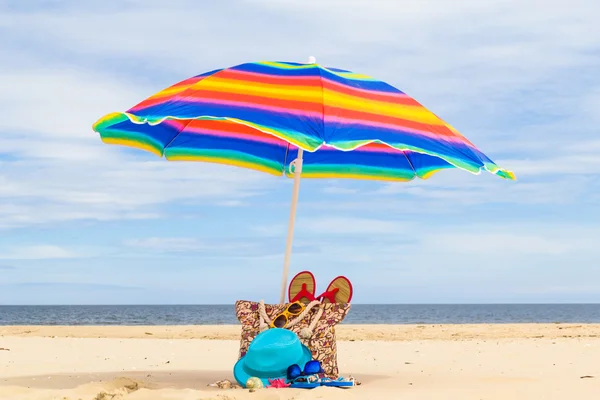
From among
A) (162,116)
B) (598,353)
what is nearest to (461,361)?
(598,353)

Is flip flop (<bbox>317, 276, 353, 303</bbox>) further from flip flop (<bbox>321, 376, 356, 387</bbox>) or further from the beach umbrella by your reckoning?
flip flop (<bbox>321, 376, 356, 387</bbox>)

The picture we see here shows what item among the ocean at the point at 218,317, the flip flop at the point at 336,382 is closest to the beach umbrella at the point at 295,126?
the flip flop at the point at 336,382

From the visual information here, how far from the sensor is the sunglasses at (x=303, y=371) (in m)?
5.50

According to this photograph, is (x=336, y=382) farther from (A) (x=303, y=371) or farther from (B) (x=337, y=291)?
(B) (x=337, y=291)

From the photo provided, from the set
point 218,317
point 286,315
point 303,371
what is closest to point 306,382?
point 303,371

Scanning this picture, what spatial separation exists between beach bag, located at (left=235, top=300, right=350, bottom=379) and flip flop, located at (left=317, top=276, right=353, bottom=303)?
106 mm

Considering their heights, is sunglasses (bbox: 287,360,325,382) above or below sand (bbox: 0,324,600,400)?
above

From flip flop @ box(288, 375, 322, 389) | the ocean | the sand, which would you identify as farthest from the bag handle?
→ the ocean

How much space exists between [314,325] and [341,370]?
168 centimetres

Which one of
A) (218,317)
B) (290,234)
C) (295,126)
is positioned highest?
(295,126)

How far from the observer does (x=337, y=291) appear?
6066mm

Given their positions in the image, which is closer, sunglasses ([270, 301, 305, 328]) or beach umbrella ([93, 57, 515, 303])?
beach umbrella ([93, 57, 515, 303])

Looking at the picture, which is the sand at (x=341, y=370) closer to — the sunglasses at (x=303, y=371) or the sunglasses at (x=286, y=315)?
the sunglasses at (x=303, y=371)

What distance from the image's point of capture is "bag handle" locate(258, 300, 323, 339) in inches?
230
